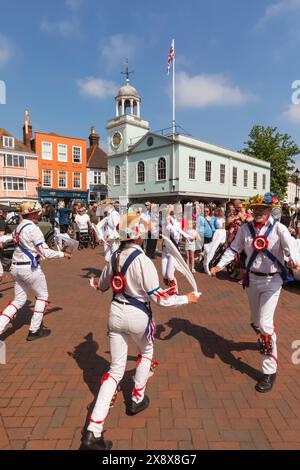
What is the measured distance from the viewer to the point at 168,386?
360 cm

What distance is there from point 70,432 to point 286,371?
2761 millimetres

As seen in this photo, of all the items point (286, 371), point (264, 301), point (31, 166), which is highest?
point (31, 166)

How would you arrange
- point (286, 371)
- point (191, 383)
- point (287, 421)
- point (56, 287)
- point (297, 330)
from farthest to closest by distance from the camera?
point (56, 287), point (297, 330), point (286, 371), point (191, 383), point (287, 421)

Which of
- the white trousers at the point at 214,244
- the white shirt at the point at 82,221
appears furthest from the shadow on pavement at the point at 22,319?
the white shirt at the point at 82,221

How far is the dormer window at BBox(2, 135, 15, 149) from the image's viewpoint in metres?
37.2

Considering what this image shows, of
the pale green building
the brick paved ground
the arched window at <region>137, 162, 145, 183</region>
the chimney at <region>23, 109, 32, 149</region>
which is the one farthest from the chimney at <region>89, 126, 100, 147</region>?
the brick paved ground

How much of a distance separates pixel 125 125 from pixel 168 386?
102 ft

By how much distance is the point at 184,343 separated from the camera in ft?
15.5

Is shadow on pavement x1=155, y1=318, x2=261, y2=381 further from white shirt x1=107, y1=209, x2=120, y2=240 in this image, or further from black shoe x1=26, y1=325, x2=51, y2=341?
white shirt x1=107, y1=209, x2=120, y2=240

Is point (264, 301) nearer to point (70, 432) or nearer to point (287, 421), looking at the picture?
point (287, 421)

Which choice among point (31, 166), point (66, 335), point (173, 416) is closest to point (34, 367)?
point (66, 335)

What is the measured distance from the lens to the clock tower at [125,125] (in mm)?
31844

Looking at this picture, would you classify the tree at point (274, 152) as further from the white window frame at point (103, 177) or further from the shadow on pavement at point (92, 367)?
the shadow on pavement at point (92, 367)

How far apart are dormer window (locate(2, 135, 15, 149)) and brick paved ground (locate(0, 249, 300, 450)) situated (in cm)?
3692
